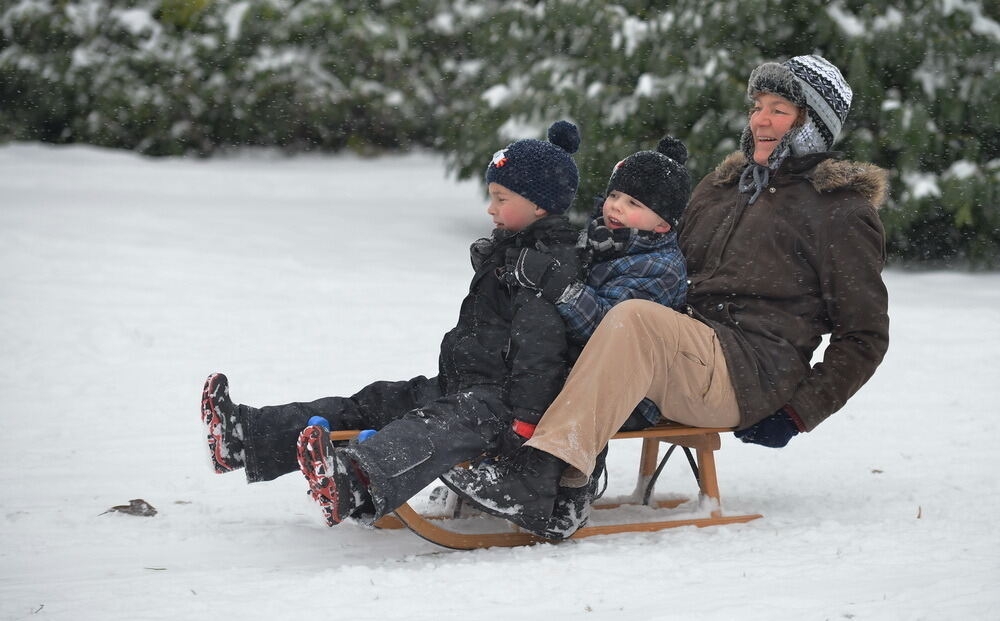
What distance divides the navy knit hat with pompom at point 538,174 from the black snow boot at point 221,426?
1.06 m

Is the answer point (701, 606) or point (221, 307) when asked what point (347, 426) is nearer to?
point (701, 606)

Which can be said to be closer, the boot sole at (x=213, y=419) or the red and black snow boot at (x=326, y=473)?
the red and black snow boot at (x=326, y=473)

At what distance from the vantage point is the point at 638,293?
324cm

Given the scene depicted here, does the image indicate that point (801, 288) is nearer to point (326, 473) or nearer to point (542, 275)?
point (542, 275)

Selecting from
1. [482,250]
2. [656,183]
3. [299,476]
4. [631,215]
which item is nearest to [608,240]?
[631,215]

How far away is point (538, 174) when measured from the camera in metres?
3.31

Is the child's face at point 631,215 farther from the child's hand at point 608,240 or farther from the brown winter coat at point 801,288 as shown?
the brown winter coat at point 801,288

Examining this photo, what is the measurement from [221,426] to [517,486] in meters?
0.93

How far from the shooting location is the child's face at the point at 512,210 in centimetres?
332

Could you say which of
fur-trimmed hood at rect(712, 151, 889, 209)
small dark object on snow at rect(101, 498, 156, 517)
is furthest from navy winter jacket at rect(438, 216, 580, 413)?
small dark object on snow at rect(101, 498, 156, 517)

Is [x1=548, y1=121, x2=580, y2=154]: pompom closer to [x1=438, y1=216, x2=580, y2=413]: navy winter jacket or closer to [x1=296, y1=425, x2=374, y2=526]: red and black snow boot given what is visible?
[x1=438, y1=216, x2=580, y2=413]: navy winter jacket

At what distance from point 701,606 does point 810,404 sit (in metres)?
0.94

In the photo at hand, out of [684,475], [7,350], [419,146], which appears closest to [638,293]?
[684,475]

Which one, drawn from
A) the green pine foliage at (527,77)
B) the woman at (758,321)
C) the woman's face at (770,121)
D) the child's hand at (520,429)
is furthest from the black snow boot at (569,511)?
the green pine foliage at (527,77)
